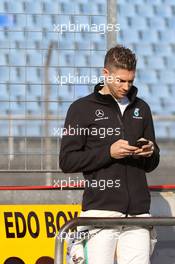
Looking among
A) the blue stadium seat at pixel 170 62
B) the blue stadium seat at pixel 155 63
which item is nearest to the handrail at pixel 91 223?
the blue stadium seat at pixel 155 63

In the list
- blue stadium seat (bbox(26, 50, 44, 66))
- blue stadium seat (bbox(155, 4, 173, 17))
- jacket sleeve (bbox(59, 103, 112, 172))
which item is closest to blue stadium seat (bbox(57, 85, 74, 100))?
blue stadium seat (bbox(26, 50, 44, 66))

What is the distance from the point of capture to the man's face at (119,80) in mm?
3969

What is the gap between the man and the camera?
396 centimetres

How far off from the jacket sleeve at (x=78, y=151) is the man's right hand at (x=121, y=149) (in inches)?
1.7

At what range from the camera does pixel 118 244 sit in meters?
4.02

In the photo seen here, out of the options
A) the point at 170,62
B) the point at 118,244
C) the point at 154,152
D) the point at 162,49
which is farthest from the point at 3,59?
the point at 170,62

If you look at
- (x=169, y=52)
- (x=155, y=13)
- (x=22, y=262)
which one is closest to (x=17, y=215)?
(x=22, y=262)

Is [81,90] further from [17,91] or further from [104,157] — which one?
[104,157]

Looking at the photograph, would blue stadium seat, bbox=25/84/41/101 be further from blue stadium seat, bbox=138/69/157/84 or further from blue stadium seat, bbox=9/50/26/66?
blue stadium seat, bbox=138/69/157/84

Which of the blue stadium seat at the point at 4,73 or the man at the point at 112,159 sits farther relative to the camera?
the blue stadium seat at the point at 4,73

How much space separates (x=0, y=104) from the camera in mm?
5738

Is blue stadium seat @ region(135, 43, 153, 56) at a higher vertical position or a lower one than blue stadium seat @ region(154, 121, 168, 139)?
higher

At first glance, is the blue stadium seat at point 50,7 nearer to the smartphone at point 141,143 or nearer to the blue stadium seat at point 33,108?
the blue stadium seat at point 33,108

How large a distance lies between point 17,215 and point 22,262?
0.34 meters
